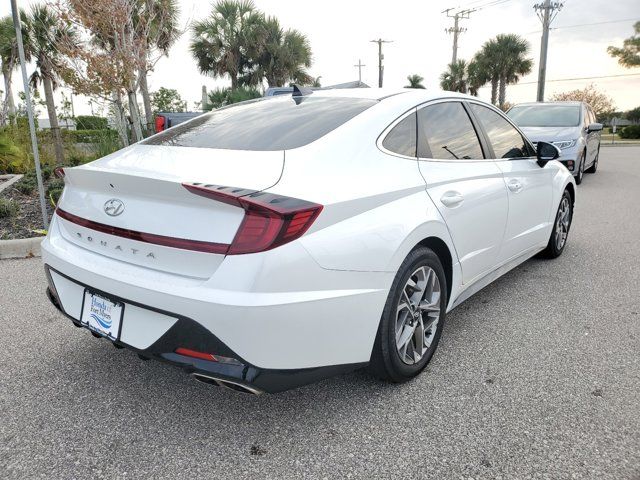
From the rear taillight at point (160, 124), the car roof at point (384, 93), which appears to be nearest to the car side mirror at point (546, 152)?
the car roof at point (384, 93)

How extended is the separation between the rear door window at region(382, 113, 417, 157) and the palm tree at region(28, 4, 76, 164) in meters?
8.65

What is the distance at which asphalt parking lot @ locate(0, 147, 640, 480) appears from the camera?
2.12 metres

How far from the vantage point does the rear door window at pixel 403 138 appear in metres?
2.66

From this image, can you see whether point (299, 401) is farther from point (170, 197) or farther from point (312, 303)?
point (170, 197)

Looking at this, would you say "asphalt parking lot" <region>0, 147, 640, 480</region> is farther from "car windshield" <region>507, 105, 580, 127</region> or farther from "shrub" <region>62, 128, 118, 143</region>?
"car windshield" <region>507, 105, 580, 127</region>

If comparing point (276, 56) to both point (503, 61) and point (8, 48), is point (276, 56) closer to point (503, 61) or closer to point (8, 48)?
point (8, 48)

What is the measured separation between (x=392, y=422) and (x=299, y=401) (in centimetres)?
48

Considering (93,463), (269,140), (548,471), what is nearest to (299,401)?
(93,463)

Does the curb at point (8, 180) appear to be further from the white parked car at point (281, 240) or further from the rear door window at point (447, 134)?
the rear door window at point (447, 134)

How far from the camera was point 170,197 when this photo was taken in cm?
214

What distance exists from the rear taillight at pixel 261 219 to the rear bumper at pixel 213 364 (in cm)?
35

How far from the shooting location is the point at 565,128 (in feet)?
32.7

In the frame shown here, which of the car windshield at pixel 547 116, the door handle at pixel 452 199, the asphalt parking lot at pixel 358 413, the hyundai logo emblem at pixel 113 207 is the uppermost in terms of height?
the car windshield at pixel 547 116

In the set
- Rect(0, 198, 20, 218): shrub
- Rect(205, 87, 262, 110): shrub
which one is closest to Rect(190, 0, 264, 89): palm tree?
Rect(205, 87, 262, 110): shrub
